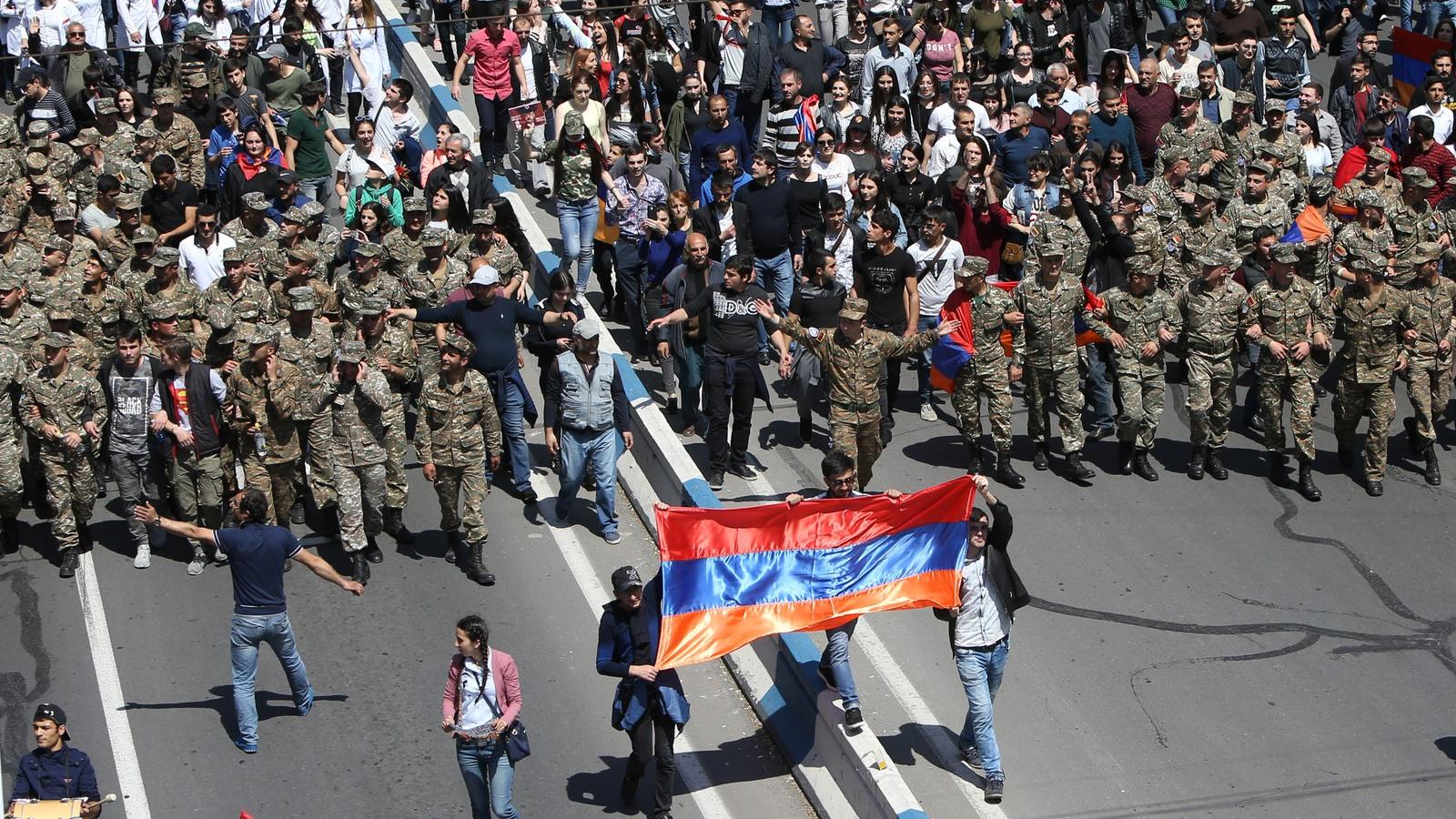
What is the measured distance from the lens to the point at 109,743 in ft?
39.6

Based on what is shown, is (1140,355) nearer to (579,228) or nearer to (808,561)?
(808,561)

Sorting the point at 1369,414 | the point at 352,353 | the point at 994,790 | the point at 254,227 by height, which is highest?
the point at 254,227

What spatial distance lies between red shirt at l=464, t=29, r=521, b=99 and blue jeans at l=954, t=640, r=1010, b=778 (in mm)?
11435

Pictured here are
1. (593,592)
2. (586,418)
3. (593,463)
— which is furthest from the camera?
(593,463)

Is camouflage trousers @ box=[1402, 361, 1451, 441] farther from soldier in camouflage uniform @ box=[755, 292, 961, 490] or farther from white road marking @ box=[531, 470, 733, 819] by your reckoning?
white road marking @ box=[531, 470, 733, 819]

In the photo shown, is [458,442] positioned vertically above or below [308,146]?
below

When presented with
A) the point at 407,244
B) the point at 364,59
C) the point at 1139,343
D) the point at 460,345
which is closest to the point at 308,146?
the point at 364,59

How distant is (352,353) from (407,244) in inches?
A: 100

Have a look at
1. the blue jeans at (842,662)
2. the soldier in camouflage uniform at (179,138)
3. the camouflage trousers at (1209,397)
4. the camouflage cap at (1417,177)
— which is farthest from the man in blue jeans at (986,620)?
the soldier in camouflage uniform at (179,138)

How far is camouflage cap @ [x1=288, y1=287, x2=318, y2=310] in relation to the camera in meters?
14.6

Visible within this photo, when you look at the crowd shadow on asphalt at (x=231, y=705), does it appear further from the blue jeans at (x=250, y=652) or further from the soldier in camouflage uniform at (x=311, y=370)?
the soldier in camouflage uniform at (x=311, y=370)

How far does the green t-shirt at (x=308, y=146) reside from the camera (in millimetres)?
19453

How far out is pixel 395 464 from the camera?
571 inches

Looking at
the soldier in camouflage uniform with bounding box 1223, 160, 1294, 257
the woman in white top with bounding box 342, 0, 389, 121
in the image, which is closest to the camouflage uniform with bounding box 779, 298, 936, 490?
the soldier in camouflage uniform with bounding box 1223, 160, 1294, 257
